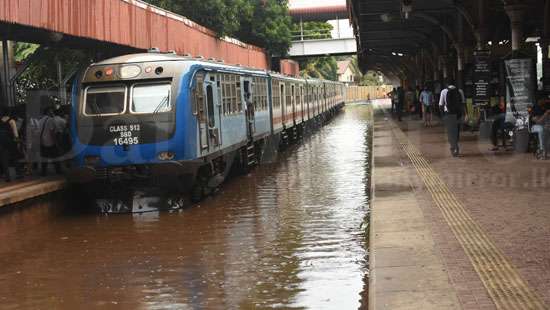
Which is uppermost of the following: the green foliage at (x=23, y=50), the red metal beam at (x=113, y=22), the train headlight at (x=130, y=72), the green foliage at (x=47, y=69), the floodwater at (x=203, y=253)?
the green foliage at (x=23, y=50)

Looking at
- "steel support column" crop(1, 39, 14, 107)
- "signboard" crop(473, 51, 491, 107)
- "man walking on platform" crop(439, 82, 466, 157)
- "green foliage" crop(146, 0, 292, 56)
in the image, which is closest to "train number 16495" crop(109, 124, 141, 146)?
"steel support column" crop(1, 39, 14, 107)

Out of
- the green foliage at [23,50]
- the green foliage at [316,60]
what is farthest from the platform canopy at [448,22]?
the green foliage at [316,60]

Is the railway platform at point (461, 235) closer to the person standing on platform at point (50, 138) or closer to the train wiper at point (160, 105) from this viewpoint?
the train wiper at point (160, 105)

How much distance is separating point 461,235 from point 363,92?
10688cm

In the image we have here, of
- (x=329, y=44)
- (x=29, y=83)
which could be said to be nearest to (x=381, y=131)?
(x=29, y=83)

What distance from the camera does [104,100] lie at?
1349 centimetres

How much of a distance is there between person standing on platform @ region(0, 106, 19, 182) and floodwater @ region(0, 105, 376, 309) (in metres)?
1.28

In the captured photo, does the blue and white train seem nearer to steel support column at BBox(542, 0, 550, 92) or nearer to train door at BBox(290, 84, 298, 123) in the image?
steel support column at BBox(542, 0, 550, 92)

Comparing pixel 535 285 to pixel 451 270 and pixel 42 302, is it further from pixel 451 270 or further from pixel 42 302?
pixel 42 302

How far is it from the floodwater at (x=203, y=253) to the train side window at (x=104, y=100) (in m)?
1.69

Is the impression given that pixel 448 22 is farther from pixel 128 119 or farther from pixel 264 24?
pixel 264 24

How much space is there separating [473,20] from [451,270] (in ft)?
60.5

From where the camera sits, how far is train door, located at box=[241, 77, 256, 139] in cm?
1872

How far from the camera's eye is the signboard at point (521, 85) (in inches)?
683
